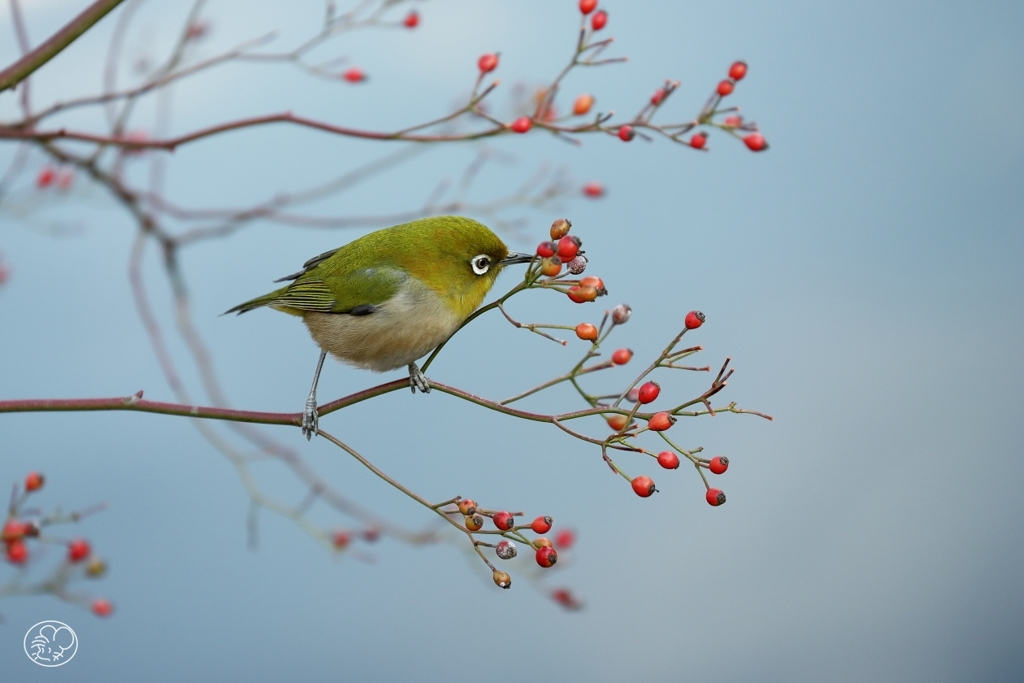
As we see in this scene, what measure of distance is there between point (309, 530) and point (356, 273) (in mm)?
1388

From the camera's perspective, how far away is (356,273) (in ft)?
10.9

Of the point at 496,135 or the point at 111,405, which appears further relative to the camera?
→ the point at 496,135

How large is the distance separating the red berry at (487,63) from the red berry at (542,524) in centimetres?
177

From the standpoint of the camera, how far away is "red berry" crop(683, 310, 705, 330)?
2.46 metres

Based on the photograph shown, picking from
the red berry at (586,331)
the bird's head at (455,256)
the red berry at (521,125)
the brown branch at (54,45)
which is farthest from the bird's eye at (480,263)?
the brown branch at (54,45)

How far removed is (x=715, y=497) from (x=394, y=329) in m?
1.30

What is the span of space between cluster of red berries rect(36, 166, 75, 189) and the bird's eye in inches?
138

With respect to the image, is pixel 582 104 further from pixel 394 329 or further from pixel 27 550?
pixel 27 550

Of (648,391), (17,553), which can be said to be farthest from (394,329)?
(17,553)

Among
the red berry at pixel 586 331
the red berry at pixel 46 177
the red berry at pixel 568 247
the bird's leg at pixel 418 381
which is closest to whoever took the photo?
the red berry at pixel 568 247

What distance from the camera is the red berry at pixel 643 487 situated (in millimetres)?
2432

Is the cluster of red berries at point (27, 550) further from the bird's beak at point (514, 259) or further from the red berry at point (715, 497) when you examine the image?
the red berry at point (715, 497)

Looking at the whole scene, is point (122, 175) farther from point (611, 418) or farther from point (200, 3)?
point (611, 418)

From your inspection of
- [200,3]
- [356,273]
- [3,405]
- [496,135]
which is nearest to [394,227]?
[356,273]
